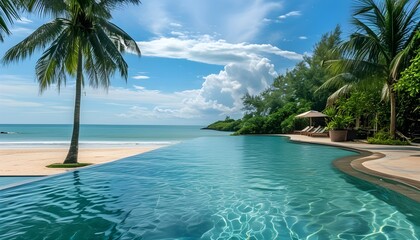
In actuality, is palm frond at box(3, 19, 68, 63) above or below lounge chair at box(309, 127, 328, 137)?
above

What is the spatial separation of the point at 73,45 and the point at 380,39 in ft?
44.4

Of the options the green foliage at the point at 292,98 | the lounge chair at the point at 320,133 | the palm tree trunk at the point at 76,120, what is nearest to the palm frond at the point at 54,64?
the palm tree trunk at the point at 76,120

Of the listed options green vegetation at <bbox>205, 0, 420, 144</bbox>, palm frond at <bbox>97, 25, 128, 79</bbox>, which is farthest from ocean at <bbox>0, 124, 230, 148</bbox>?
green vegetation at <bbox>205, 0, 420, 144</bbox>

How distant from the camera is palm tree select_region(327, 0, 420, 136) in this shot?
43.2 ft

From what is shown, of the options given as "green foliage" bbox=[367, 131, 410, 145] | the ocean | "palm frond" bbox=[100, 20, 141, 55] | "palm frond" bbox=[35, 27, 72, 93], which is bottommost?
the ocean

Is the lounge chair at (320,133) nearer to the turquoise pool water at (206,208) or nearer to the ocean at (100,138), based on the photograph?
the ocean at (100,138)

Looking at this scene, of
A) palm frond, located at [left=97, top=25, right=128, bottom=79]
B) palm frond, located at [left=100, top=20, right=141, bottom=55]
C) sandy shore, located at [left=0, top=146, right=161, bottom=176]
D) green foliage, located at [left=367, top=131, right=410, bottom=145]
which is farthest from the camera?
green foliage, located at [left=367, top=131, right=410, bottom=145]

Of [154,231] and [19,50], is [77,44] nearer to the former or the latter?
[19,50]

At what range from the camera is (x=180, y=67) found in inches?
1110

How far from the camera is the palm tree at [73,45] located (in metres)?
10.6

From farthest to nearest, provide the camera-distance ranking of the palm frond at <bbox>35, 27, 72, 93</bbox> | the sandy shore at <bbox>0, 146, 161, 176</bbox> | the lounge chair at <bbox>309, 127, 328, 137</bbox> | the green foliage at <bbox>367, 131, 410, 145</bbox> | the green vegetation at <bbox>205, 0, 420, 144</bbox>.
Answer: the lounge chair at <bbox>309, 127, 328, 137</bbox>, the green foliage at <bbox>367, 131, 410, 145</bbox>, the green vegetation at <bbox>205, 0, 420, 144</bbox>, the palm frond at <bbox>35, 27, 72, 93</bbox>, the sandy shore at <bbox>0, 146, 161, 176</bbox>

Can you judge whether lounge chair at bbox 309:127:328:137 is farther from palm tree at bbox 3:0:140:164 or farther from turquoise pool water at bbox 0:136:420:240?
palm tree at bbox 3:0:140:164

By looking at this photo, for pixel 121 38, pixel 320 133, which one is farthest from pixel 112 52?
pixel 320 133

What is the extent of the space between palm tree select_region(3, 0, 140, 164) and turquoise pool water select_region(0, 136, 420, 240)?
5.13 meters
